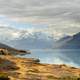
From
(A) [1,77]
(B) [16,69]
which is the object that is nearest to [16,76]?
(A) [1,77]

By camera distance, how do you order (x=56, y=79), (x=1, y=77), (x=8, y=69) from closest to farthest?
(x=1, y=77) → (x=56, y=79) → (x=8, y=69)

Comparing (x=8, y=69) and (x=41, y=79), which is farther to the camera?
(x=8, y=69)

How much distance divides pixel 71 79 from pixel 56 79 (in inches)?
139

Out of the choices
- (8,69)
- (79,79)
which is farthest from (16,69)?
(79,79)

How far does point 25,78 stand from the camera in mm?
54750

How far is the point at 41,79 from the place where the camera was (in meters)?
53.3

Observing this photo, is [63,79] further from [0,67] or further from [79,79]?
[0,67]

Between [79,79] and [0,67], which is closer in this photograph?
[79,79]

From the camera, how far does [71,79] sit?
5175 cm

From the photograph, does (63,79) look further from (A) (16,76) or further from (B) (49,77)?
(A) (16,76)

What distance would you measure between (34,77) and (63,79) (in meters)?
5.67

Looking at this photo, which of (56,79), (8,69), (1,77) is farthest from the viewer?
(8,69)

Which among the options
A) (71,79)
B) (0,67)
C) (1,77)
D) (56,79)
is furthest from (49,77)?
(0,67)

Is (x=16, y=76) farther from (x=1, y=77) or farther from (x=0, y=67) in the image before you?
(x=0, y=67)
